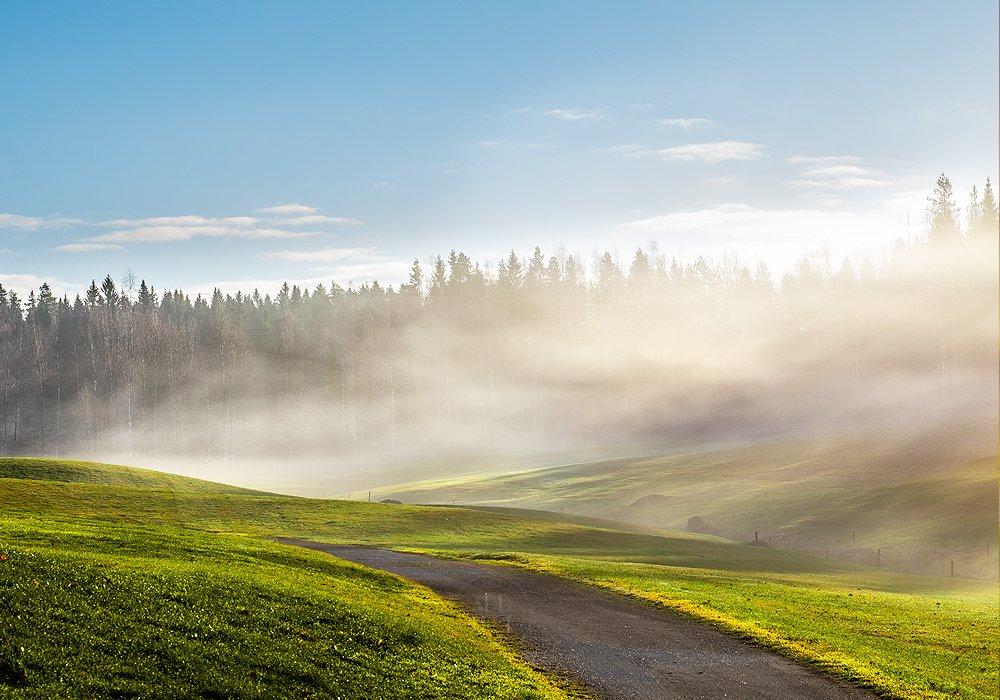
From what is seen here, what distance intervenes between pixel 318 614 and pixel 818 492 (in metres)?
91.0

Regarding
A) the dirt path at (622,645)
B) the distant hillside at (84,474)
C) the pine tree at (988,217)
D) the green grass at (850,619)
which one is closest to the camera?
the dirt path at (622,645)

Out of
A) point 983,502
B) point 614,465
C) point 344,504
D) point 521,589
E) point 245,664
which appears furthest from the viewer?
point 614,465

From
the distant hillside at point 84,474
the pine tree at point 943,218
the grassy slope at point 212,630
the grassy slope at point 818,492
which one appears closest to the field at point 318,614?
the grassy slope at point 212,630

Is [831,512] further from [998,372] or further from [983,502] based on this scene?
[998,372]

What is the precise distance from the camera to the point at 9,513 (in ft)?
152

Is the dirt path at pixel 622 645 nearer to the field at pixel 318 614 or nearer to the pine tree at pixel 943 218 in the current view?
the field at pixel 318 614

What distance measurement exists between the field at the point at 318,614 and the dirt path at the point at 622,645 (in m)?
1.49

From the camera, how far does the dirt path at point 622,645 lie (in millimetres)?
26406

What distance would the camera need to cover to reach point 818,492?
343 feet

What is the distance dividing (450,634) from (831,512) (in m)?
75.5

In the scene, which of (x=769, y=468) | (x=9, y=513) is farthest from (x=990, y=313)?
(x=9, y=513)

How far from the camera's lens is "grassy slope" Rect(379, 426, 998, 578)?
255ft

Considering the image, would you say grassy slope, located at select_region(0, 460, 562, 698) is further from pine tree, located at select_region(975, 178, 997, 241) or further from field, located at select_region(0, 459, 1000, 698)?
pine tree, located at select_region(975, 178, 997, 241)

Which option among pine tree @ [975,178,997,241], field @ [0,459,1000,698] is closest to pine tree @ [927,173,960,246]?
pine tree @ [975,178,997,241]
